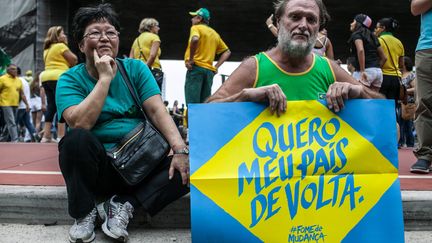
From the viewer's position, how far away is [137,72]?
2.63 meters

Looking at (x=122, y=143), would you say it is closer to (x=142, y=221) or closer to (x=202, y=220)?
(x=142, y=221)

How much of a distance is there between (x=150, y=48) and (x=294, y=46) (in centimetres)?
409

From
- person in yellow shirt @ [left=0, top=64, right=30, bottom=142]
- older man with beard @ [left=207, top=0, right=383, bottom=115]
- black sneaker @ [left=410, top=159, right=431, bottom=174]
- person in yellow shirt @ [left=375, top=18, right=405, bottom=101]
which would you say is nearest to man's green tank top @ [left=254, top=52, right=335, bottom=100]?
older man with beard @ [left=207, top=0, right=383, bottom=115]

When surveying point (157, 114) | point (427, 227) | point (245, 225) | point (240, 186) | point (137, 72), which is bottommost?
point (427, 227)

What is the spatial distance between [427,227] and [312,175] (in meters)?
0.95

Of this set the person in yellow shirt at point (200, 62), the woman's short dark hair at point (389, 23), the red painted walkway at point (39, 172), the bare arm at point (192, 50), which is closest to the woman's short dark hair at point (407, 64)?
the woman's short dark hair at point (389, 23)

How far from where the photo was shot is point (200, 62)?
6016 mm

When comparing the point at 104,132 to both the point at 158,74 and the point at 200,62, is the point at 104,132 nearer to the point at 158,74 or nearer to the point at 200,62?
the point at 158,74

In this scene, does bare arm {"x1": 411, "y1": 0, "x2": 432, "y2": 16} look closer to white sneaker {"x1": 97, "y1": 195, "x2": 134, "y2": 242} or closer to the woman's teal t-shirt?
the woman's teal t-shirt

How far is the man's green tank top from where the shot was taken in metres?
2.41

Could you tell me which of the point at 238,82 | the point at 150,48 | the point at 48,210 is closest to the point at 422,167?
the point at 238,82

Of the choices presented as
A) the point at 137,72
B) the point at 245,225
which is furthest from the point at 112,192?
the point at 245,225

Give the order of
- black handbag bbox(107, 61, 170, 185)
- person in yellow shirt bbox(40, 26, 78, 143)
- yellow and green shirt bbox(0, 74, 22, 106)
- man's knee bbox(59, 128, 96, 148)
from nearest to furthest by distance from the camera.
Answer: man's knee bbox(59, 128, 96, 148)
black handbag bbox(107, 61, 170, 185)
person in yellow shirt bbox(40, 26, 78, 143)
yellow and green shirt bbox(0, 74, 22, 106)

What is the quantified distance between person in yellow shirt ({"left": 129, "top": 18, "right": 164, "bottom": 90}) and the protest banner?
12.7 ft
